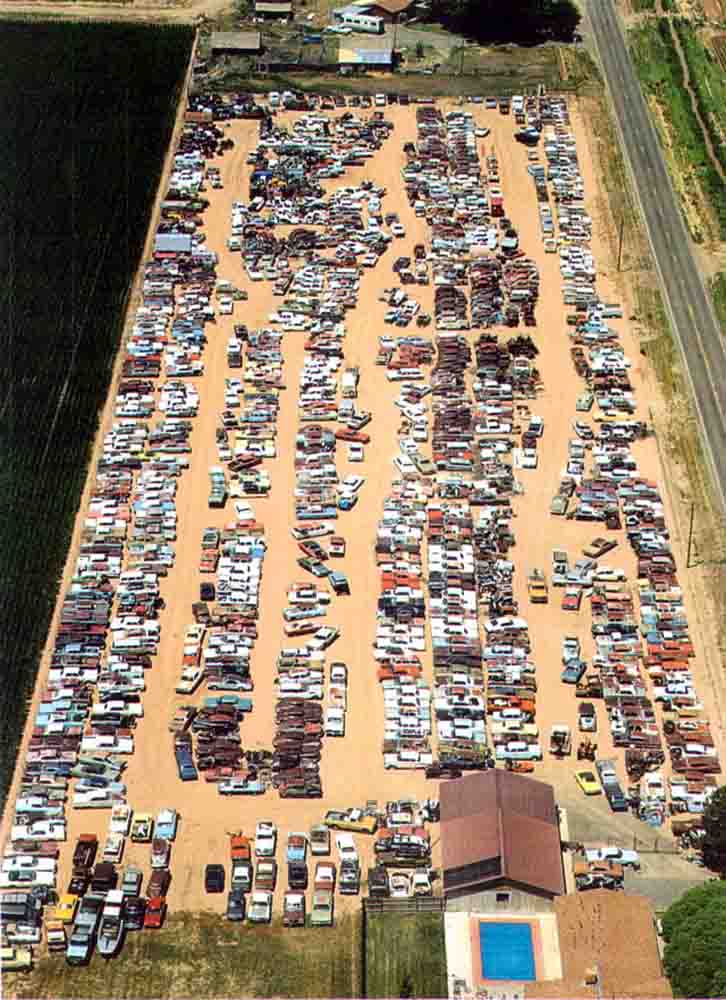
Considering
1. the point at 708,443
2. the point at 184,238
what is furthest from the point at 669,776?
the point at 184,238

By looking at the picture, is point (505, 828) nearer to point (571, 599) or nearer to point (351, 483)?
point (571, 599)

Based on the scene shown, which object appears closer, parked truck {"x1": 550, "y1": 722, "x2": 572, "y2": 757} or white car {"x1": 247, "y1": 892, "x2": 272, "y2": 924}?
white car {"x1": 247, "y1": 892, "x2": 272, "y2": 924}

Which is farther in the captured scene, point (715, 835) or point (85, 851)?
point (85, 851)

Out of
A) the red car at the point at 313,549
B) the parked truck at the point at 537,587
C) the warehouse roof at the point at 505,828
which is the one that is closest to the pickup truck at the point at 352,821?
the warehouse roof at the point at 505,828

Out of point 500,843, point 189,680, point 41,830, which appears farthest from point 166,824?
point 500,843

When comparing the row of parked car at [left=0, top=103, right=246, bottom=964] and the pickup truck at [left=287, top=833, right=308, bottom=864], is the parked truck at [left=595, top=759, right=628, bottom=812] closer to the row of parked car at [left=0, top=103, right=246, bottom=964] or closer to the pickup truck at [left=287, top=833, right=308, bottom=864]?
the pickup truck at [left=287, top=833, right=308, bottom=864]

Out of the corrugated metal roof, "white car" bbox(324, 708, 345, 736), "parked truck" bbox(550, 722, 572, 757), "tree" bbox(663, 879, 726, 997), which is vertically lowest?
"tree" bbox(663, 879, 726, 997)

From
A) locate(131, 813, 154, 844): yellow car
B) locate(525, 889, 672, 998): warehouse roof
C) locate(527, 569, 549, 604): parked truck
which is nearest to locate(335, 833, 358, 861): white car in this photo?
locate(131, 813, 154, 844): yellow car
